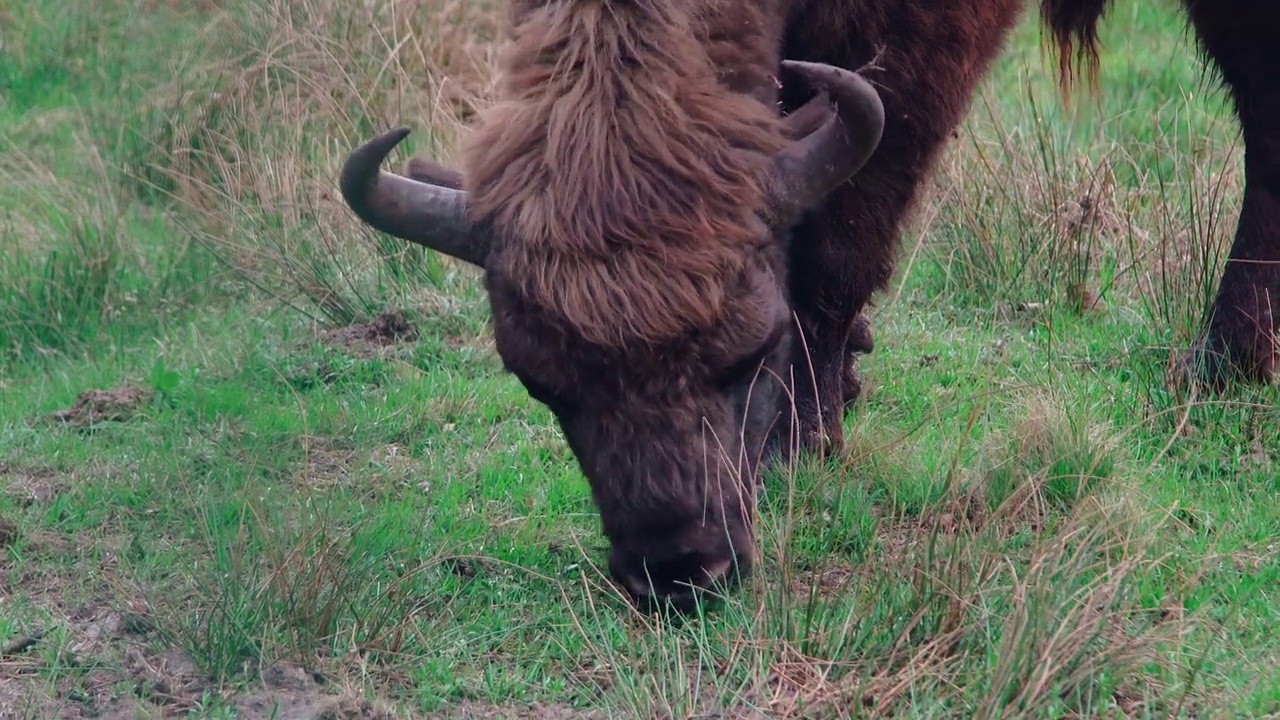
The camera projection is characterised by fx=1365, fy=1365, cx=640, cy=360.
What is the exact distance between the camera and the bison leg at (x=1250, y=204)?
518cm

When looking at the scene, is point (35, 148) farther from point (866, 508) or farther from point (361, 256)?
point (866, 508)

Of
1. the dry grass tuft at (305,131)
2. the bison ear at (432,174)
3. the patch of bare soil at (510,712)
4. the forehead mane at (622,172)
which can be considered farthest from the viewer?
the dry grass tuft at (305,131)

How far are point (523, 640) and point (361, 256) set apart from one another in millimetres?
3547

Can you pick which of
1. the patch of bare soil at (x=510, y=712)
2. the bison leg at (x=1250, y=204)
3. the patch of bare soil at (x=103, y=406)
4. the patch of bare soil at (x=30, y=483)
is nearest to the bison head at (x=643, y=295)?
the patch of bare soil at (x=510, y=712)

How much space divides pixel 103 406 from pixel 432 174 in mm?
2441

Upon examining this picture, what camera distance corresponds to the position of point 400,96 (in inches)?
298

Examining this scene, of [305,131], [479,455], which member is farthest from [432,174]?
[305,131]

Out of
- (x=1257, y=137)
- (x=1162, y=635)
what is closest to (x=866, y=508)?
(x=1162, y=635)

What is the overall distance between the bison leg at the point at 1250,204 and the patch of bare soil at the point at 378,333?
343 centimetres

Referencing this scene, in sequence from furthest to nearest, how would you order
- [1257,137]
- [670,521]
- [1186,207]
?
[1186,207], [1257,137], [670,521]

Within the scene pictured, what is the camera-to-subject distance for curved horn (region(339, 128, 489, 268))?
3.71m

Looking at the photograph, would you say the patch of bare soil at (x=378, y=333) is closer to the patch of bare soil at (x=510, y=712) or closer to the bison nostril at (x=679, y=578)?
the bison nostril at (x=679, y=578)

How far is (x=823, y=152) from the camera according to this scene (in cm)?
376

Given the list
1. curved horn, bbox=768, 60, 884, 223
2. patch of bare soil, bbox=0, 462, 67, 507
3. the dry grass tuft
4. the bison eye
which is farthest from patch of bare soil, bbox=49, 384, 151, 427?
curved horn, bbox=768, 60, 884, 223
